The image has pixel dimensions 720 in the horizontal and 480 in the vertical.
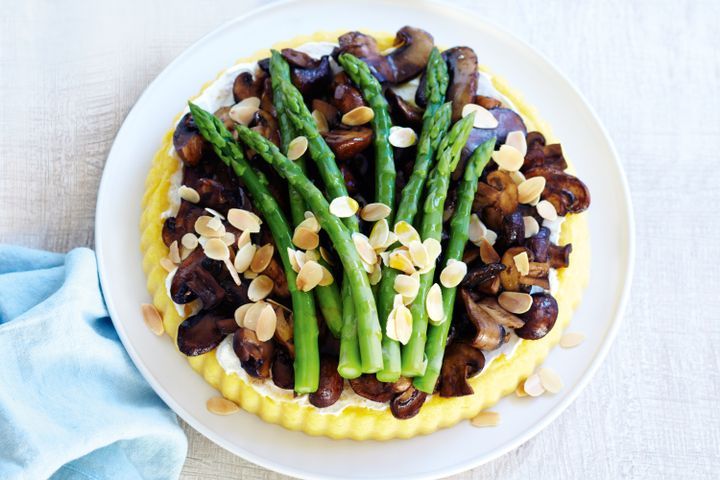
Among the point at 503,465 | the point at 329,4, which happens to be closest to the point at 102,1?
the point at 329,4

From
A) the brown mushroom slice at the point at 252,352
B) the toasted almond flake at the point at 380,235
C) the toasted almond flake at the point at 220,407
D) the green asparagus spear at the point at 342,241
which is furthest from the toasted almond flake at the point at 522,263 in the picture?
the toasted almond flake at the point at 220,407

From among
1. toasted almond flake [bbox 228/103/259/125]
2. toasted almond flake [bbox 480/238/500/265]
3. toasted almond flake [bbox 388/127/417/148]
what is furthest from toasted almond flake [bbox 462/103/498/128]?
toasted almond flake [bbox 228/103/259/125]

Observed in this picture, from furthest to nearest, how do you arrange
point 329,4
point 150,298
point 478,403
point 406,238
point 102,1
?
point 102,1
point 329,4
point 150,298
point 478,403
point 406,238

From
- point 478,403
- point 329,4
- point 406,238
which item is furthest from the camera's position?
point 329,4

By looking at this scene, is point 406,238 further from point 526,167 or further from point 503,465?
point 503,465

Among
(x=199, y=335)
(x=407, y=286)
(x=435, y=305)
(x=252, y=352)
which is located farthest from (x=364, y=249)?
(x=199, y=335)

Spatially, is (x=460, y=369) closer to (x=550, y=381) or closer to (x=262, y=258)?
(x=550, y=381)

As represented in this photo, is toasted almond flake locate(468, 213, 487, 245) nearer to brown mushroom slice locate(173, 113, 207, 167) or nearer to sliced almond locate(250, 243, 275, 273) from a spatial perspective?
sliced almond locate(250, 243, 275, 273)
